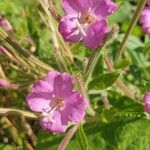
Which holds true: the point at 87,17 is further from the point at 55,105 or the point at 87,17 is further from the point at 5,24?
the point at 5,24

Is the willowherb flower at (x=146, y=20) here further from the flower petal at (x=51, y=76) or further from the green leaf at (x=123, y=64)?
the flower petal at (x=51, y=76)

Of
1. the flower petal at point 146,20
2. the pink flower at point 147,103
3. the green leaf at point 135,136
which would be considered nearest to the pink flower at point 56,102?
the pink flower at point 147,103

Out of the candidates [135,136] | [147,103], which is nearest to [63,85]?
[147,103]

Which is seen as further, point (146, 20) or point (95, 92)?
point (146, 20)

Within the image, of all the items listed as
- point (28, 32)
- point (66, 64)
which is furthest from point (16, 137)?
point (66, 64)

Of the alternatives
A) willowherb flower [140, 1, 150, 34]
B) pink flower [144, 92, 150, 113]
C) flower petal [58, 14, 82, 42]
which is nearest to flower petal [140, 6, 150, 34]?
willowherb flower [140, 1, 150, 34]

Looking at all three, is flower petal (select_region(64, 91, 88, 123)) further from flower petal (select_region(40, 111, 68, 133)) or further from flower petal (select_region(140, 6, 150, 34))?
flower petal (select_region(140, 6, 150, 34))

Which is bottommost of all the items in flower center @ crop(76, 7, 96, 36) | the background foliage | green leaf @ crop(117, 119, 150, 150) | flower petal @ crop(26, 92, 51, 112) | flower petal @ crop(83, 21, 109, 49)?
green leaf @ crop(117, 119, 150, 150)
